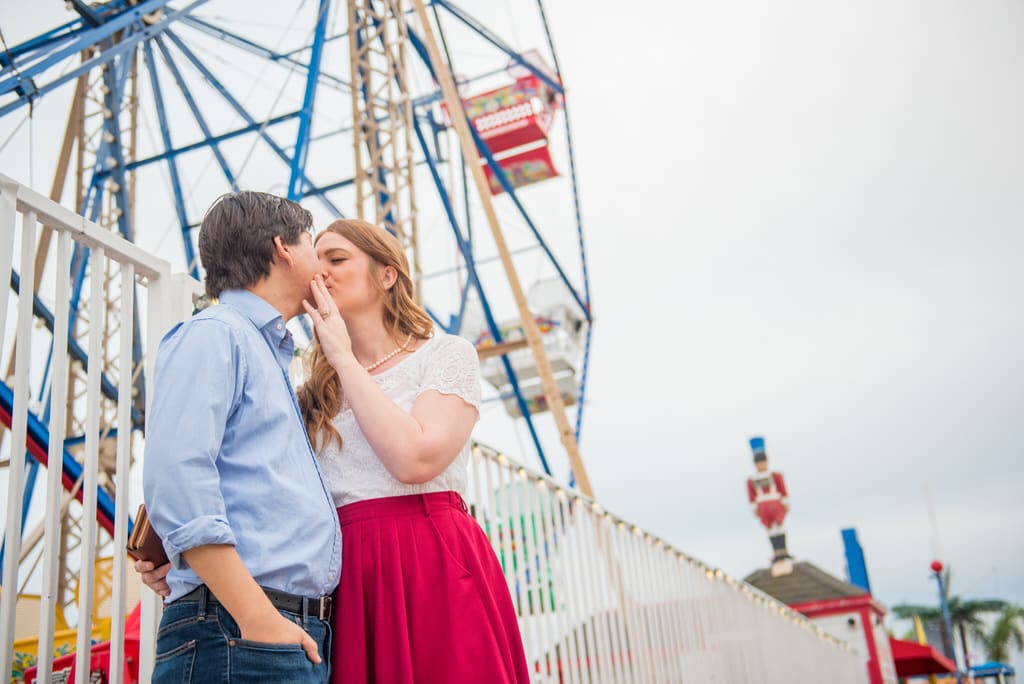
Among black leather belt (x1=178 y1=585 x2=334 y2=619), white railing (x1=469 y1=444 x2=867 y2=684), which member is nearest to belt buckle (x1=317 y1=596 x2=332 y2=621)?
black leather belt (x1=178 y1=585 x2=334 y2=619)

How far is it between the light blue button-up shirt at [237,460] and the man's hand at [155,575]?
12 centimetres

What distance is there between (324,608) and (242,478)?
308mm

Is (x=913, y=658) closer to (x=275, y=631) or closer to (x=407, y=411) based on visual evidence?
(x=407, y=411)

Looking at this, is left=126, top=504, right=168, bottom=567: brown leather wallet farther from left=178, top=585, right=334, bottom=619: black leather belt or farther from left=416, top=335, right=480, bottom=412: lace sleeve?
left=416, top=335, right=480, bottom=412: lace sleeve

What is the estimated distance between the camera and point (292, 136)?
48.8ft

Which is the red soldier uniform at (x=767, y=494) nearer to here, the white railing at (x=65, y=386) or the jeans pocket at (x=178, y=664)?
the white railing at (x=65, y=386)

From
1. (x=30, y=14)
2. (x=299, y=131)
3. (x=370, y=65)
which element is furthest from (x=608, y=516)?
(x=30, y=14)

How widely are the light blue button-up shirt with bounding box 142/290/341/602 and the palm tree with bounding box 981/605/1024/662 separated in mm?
49318

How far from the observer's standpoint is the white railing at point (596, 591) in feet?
12.4

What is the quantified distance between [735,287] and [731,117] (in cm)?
626

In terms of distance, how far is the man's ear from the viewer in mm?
1726

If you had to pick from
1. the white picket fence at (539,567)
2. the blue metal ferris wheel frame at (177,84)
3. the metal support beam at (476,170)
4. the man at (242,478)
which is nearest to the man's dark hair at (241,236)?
the man at (242,478)

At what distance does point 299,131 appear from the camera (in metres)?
9.65

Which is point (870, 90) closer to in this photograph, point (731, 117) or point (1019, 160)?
point (731, 117)
